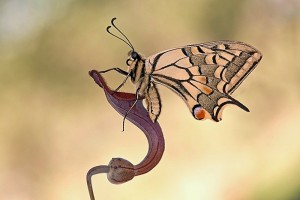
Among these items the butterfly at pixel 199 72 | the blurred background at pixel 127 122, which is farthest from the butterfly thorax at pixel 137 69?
the blurred background at pixel 127 122

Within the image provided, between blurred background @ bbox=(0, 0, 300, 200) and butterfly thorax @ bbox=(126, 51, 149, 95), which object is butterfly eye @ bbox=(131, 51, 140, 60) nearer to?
butterfly thorax @ bbox=(126, 51, 149, 95)

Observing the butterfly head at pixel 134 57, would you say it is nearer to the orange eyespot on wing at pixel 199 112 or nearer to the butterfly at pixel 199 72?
the butterfly at pixel 199 72

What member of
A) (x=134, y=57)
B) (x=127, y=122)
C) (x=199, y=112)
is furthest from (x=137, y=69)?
(x=127, y=122)

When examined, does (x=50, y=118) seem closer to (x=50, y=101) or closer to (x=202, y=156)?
(x=50, y=101)

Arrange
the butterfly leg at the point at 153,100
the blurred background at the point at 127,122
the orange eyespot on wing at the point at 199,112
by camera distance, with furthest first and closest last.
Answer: the blurred background at the point at 127,122, the orange eyespot on wing at the point at 199,112, the butterfly leg at the point at 153,100

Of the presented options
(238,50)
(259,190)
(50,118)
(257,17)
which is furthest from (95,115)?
(238,50)

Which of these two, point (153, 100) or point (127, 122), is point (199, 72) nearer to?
point (153, 100)

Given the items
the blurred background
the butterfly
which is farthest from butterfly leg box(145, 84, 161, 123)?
the blurred background
